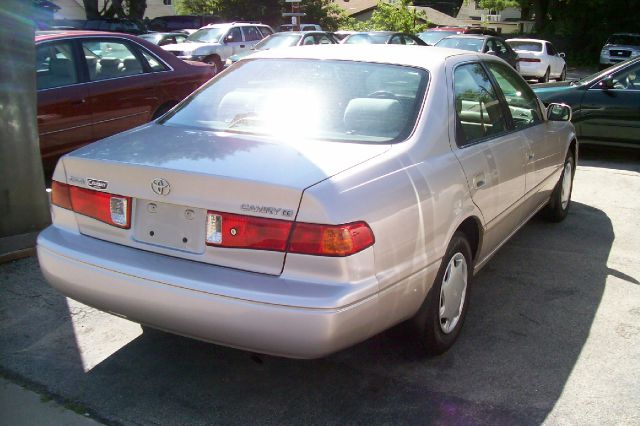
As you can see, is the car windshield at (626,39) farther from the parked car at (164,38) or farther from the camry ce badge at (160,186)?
the camry ce badge at (160,186)

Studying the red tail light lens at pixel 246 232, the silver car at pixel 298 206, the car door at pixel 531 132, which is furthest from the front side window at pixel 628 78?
the red tail light lens at pixel 246 232

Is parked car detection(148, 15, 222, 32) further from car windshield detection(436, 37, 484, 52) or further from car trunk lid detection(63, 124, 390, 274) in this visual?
car trunk lid detection(63, 124, 390, 274)

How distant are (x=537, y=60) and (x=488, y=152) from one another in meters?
18.2

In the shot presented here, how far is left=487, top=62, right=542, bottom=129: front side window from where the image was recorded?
461cm

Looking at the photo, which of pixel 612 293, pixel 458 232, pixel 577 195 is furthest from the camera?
pixel 577 195

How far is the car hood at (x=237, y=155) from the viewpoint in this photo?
9.25 ft

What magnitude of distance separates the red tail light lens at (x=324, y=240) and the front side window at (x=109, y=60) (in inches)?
201

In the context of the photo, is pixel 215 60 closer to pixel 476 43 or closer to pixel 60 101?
pixel 476 43

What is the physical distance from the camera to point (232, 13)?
41312 mm

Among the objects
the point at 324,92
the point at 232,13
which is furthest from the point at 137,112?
the point at 232,13

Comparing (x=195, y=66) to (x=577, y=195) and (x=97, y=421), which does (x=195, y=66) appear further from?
(x=97, y=421)

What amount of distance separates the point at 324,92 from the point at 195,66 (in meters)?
5.10

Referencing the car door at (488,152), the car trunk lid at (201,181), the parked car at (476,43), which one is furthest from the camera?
the parked car at (476,43)

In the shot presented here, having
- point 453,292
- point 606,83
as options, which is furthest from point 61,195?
point 606,83
